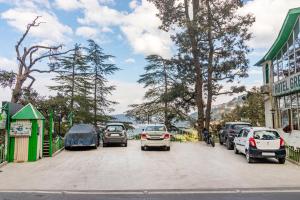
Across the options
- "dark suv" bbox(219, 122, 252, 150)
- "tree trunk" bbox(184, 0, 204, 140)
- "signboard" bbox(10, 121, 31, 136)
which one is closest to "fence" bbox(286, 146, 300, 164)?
"dark suv" bbox(219, 122, 252, 150)

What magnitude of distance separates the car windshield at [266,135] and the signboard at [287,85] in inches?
251

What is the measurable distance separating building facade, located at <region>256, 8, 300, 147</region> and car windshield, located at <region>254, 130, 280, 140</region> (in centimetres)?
646

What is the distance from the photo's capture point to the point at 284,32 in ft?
81.5

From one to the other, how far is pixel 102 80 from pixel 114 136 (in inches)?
904

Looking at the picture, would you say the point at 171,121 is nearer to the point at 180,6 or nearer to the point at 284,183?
the point at 180,6

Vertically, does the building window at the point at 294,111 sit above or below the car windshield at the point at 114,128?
above

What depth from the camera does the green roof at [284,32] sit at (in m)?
22.5

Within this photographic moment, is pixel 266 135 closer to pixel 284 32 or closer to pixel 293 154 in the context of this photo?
pixel 293 154

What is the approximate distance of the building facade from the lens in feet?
76.4

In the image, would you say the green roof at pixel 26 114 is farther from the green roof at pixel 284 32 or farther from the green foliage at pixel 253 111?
the green foliage at pixel 253 111

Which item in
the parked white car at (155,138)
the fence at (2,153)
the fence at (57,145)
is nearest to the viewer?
the fence at (2,153)

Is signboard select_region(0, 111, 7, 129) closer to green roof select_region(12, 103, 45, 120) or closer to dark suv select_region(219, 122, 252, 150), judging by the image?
green roof select_region(12, 103, 45, 120)
